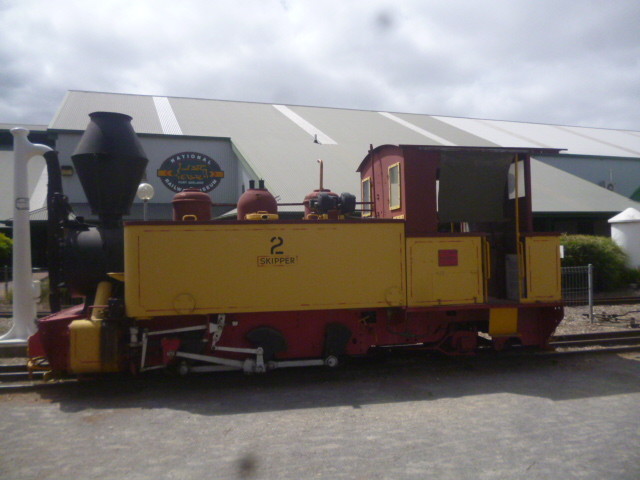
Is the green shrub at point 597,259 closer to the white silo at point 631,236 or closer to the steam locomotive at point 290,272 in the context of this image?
the white silo at point 631,236

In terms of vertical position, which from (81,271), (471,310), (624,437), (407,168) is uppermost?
(407,168)

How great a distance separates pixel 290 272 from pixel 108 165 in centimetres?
279

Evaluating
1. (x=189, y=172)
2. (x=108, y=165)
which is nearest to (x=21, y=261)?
(x=108, y=165)

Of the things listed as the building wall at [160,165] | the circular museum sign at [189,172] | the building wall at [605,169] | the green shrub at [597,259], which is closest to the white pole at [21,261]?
the building wall at [160,165]

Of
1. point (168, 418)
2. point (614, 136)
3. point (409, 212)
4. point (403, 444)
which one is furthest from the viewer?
point (614, 136)

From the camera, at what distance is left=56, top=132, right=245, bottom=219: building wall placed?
723 inches

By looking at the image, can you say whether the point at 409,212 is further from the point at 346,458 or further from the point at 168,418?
the point at 168,418

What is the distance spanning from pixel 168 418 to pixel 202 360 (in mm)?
928

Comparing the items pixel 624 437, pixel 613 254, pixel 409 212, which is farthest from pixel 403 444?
pixel 613 254

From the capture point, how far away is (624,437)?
4441 mm

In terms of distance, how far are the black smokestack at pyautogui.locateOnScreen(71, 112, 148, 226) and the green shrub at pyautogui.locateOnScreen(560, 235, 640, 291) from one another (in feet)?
44.8

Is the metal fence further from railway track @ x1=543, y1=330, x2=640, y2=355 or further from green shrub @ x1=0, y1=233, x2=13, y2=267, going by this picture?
green shrub @ x1=0, y1=233, x2=13, y2=267

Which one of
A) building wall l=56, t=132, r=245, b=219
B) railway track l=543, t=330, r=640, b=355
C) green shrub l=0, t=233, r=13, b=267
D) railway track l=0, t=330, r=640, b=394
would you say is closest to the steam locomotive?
railway track l=0, t=330, r=640, b=394

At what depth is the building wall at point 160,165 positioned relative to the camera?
18.4m
